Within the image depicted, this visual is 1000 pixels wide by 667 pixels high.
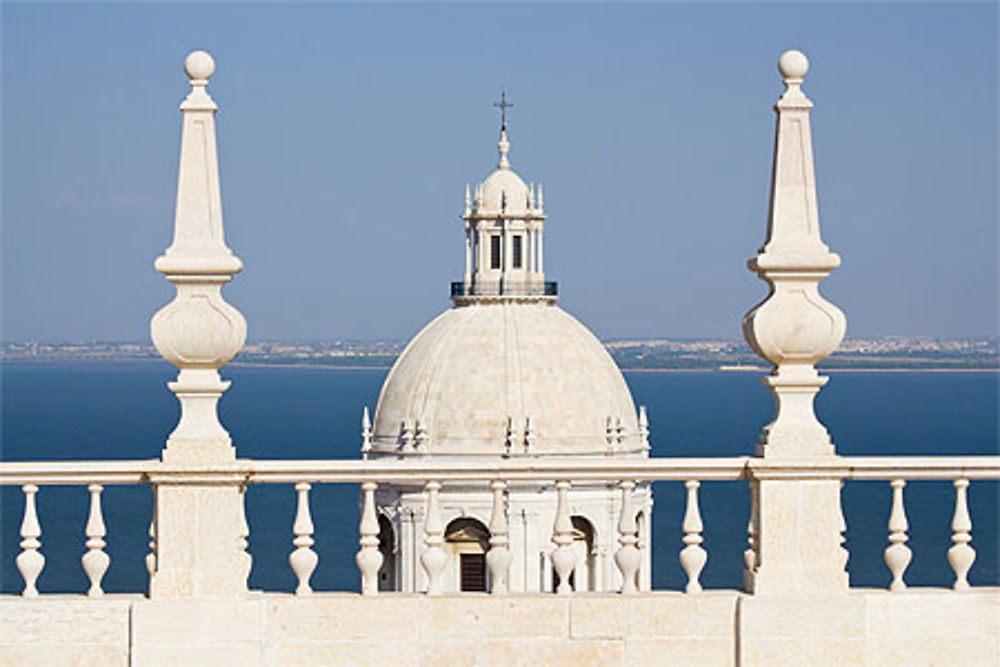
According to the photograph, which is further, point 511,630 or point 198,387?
point 511,630

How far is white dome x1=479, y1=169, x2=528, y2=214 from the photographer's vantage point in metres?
53.2

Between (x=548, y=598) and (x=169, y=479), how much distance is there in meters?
2.14

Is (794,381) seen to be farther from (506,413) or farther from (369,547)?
(506,413)

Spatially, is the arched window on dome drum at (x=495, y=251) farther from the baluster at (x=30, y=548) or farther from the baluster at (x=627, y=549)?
the baluster at (x=30, y=548)

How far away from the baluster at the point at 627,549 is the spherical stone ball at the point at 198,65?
3163mm

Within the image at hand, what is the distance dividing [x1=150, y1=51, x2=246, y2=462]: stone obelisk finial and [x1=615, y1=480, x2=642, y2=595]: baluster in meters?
2.13

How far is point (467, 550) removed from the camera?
4869 cm

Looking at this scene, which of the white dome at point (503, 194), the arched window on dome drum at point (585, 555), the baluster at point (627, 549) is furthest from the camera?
the white dome at point (503, 194)

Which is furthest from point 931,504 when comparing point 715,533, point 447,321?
point 447,321

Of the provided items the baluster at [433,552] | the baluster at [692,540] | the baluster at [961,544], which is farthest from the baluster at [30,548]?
the baluster at [961,544]

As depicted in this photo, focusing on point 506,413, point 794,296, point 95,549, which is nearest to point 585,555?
point 506,413

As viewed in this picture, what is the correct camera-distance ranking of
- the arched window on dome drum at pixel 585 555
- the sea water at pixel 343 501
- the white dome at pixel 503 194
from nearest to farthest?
1. the arched window on dome drum at pixel 585 555
2. the white dome at pixel 503 194
3. the sea water at pixel 343 501

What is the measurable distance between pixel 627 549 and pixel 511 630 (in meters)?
0.77

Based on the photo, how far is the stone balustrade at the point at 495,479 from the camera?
9.74 metres
